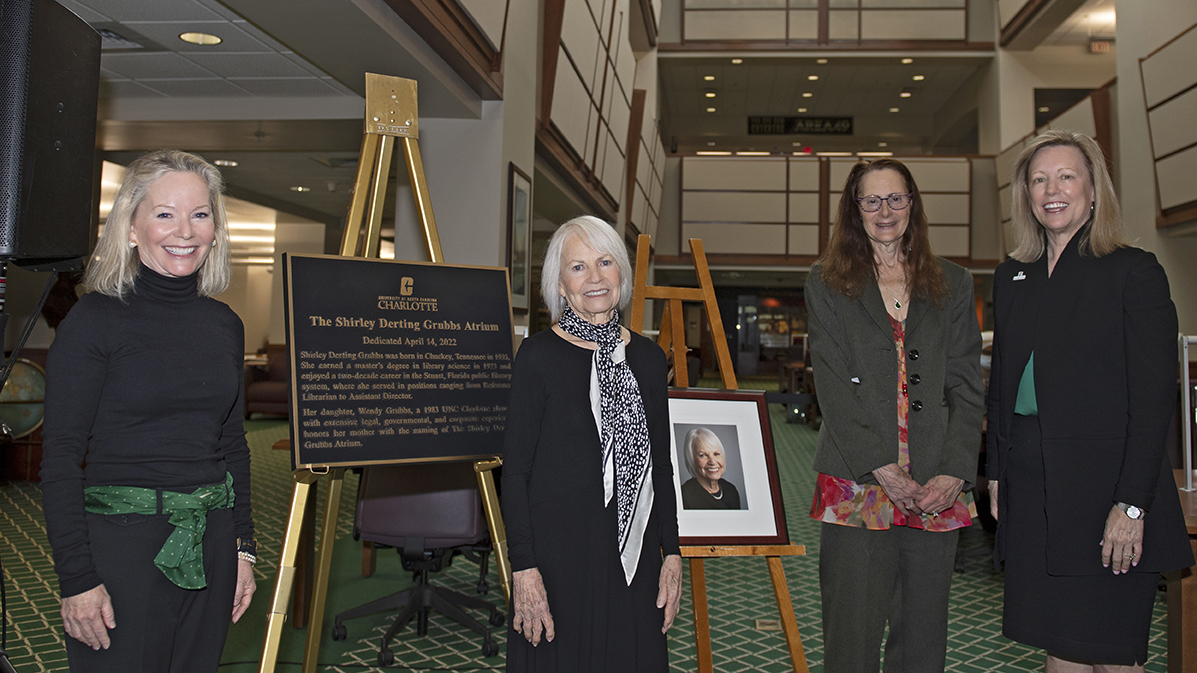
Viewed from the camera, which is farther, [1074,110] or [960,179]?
[960,179]

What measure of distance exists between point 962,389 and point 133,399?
1879mm

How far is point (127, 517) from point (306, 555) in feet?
7.36

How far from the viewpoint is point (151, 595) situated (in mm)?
1487

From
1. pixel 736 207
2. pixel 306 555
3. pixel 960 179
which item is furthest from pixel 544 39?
pixel 960 179

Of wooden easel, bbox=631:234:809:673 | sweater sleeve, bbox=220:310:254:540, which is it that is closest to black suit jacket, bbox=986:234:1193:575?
wooden easel, bbox=631:234:809:673

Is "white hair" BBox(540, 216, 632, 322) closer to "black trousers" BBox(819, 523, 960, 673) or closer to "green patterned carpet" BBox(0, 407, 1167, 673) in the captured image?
"black trousers" BBox(819, 523, 960, 673)

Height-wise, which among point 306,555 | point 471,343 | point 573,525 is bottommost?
point 306,555

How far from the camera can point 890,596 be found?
2.00 metres

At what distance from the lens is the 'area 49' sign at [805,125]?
A: 2033 centimetres

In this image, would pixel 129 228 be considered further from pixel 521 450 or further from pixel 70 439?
pixel 521 450

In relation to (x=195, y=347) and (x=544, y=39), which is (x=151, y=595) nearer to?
(x=195, y=347)

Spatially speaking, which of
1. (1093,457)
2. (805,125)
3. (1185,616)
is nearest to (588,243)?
(1093,457)

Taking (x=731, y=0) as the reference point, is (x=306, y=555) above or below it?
below

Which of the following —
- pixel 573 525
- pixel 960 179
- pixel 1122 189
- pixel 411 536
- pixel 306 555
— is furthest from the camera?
pixel 960 179
